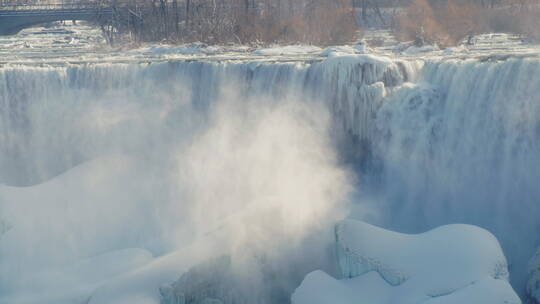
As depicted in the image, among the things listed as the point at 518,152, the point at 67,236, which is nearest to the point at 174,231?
the point at 67,236

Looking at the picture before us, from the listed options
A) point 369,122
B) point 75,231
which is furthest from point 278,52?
point 75,231

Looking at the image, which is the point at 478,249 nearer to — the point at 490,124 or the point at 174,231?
the point at 490,124

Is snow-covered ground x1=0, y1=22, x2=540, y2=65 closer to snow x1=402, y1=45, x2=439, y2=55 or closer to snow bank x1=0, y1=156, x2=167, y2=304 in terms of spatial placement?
snow x1=402, y1=45, x2=439, y2=55

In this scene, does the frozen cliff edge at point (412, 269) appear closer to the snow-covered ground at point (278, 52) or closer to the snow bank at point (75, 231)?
the snow bank at point (75, 231)

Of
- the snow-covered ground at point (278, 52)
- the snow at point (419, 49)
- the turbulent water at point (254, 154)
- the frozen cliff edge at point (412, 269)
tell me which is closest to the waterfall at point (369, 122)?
the turbulent water at point (254, 154)

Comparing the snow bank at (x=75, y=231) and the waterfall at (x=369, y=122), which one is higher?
the waterfall at (x=369, y=122)
